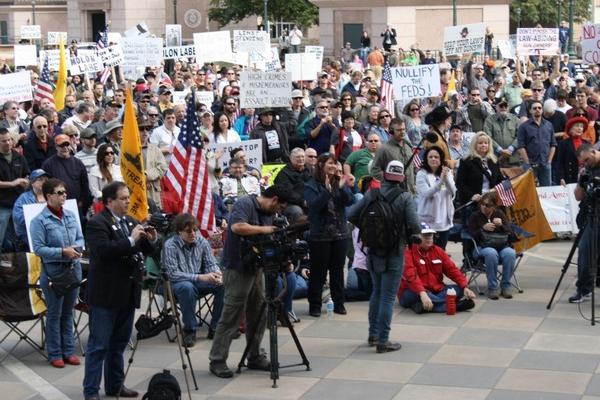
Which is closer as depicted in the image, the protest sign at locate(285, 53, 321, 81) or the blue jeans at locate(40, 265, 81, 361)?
the blue jeans at locate(40, 265, 81, 361)

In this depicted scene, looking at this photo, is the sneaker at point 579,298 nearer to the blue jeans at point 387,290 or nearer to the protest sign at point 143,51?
the blue jeans at point 387,290

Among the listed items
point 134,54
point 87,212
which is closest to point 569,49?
point 134,54

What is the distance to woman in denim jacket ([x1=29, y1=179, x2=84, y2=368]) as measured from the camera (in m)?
12.4

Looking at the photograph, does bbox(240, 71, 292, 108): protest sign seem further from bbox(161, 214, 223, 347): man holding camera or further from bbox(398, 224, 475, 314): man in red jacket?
bbox(161, 214, 223, 347): man holding camera

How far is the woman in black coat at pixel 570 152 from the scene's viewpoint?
19.5 m

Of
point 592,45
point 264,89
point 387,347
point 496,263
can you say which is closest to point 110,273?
point 387,347

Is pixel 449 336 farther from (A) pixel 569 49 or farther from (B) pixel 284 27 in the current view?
(B) pixel 284 27

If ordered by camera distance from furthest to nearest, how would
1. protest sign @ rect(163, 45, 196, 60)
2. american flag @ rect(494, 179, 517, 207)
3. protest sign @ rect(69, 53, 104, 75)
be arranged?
protest sign @ rect(163, 45, 196, 60) < protest sign @ rect(69, 53, 104, 75) < american flag @ rect(494, 179, 517, 207)

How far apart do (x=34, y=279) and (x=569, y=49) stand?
34887mm

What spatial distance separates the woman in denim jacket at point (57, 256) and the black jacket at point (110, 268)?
1.32m

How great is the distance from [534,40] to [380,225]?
1827 cm

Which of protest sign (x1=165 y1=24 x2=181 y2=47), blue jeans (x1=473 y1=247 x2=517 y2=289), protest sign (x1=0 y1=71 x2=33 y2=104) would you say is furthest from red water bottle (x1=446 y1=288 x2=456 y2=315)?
protest sign (x1=165 y1=24 x2=181 y2=47)

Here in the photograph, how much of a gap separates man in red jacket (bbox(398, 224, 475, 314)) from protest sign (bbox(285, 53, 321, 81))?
44.1 feet

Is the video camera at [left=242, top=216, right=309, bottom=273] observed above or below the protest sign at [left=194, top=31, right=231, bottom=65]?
below
